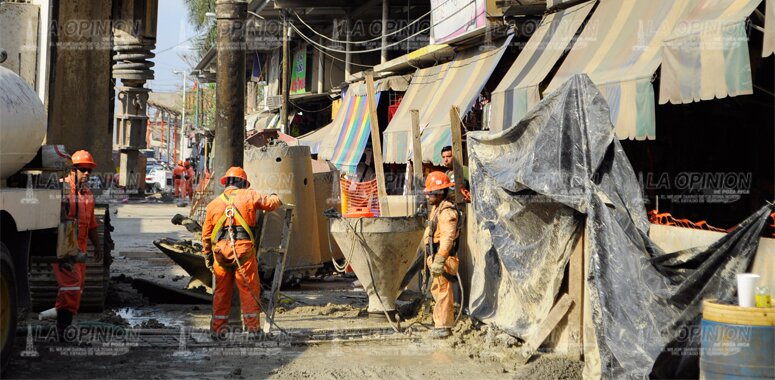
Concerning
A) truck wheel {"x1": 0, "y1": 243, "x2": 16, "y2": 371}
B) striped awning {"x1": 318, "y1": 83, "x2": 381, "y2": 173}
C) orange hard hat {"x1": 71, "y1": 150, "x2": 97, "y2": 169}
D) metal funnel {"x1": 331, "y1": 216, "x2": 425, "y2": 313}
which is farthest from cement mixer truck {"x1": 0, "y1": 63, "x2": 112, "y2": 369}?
striped awning {"x1": 318, "y1": 83, "x2": 381, "y2": 173}

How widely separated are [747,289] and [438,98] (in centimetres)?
1278

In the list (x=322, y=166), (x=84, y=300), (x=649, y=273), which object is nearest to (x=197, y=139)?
(x=322, y=166)

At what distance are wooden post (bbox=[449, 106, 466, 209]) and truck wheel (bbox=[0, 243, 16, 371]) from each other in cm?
520

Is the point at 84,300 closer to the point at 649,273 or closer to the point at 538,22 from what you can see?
the point at 649,273

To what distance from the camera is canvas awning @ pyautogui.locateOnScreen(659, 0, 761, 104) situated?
28.3ft

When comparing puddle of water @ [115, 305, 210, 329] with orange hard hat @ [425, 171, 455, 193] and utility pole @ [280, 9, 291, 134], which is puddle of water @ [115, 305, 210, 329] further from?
utility pole @ [280, 9, 291, 134]

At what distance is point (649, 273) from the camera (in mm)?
7410

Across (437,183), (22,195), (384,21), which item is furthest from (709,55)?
(384,21)

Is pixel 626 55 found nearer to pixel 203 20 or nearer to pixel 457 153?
pixel 457 153

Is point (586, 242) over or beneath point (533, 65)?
beneath

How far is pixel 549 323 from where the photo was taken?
880cm

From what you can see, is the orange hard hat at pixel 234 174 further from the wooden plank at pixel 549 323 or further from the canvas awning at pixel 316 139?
the canvas awning at pixel 316 139

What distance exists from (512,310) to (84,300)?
16.4ft

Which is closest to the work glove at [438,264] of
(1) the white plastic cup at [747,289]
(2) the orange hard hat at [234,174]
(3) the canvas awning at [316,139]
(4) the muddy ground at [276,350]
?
(4) the muddy ground at [276,350]
